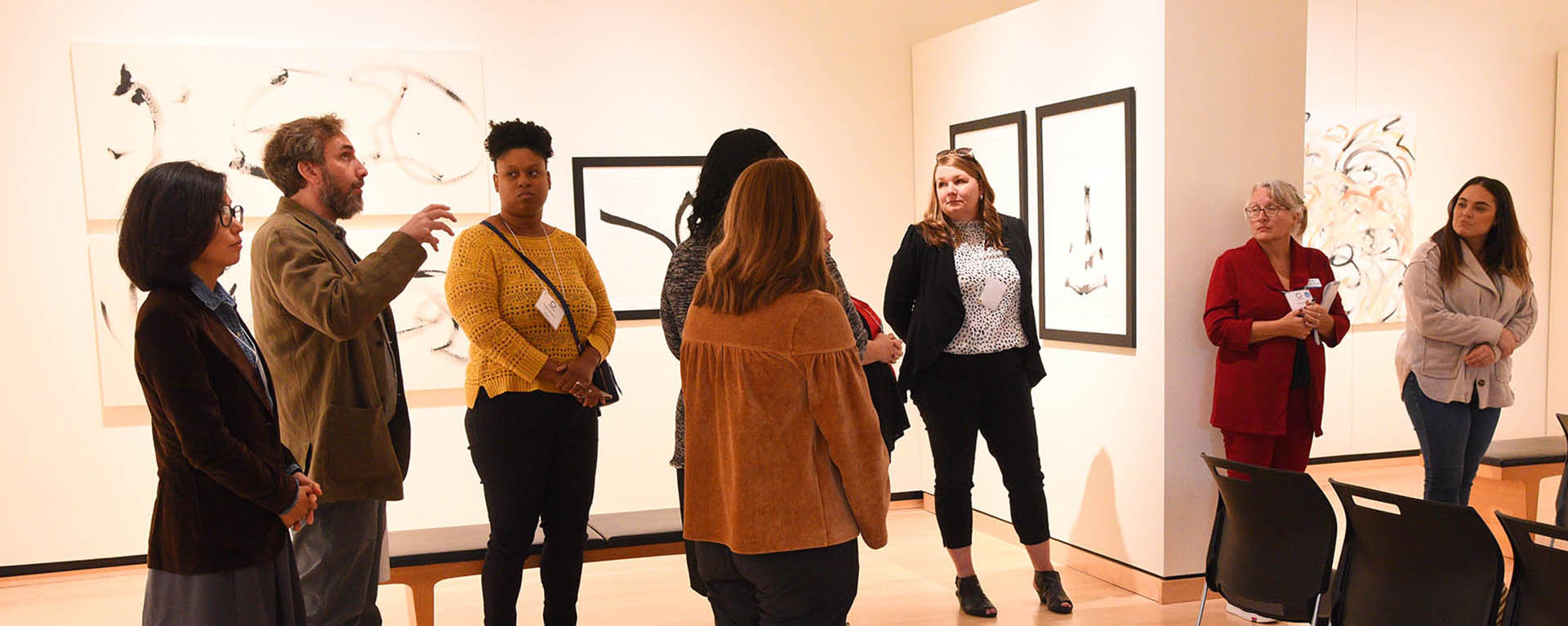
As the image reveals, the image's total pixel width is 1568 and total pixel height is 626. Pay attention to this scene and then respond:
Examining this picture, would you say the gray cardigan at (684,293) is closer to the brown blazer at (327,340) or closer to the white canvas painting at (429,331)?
the brown blazer at (327,340)

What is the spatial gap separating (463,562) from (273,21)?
282cm

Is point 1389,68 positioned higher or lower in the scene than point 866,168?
higher

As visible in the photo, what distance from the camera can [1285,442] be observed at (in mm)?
3904

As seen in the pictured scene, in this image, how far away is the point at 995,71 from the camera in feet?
16.4

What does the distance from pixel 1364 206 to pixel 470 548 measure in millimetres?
5554

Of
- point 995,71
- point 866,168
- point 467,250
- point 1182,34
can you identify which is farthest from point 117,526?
point 1182,34

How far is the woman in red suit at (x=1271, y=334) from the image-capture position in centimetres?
378

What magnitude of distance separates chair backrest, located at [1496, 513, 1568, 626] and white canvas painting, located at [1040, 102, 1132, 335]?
77.4 inches

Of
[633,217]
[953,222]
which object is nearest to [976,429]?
[953,222]

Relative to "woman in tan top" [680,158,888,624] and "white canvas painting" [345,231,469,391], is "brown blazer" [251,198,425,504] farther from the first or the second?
"white canvas painting" [345,231,469,391]

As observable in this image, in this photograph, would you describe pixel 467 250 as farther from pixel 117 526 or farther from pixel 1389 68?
pixel 1389 68

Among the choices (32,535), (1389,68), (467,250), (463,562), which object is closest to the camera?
(467,250)

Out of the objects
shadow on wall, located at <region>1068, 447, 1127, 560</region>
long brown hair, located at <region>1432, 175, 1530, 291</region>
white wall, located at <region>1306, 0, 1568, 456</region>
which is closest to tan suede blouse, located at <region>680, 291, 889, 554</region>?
shadow on wall, located at <region>1068, 447, 1127, 560</region>

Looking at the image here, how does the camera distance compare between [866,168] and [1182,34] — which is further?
[866,168]
